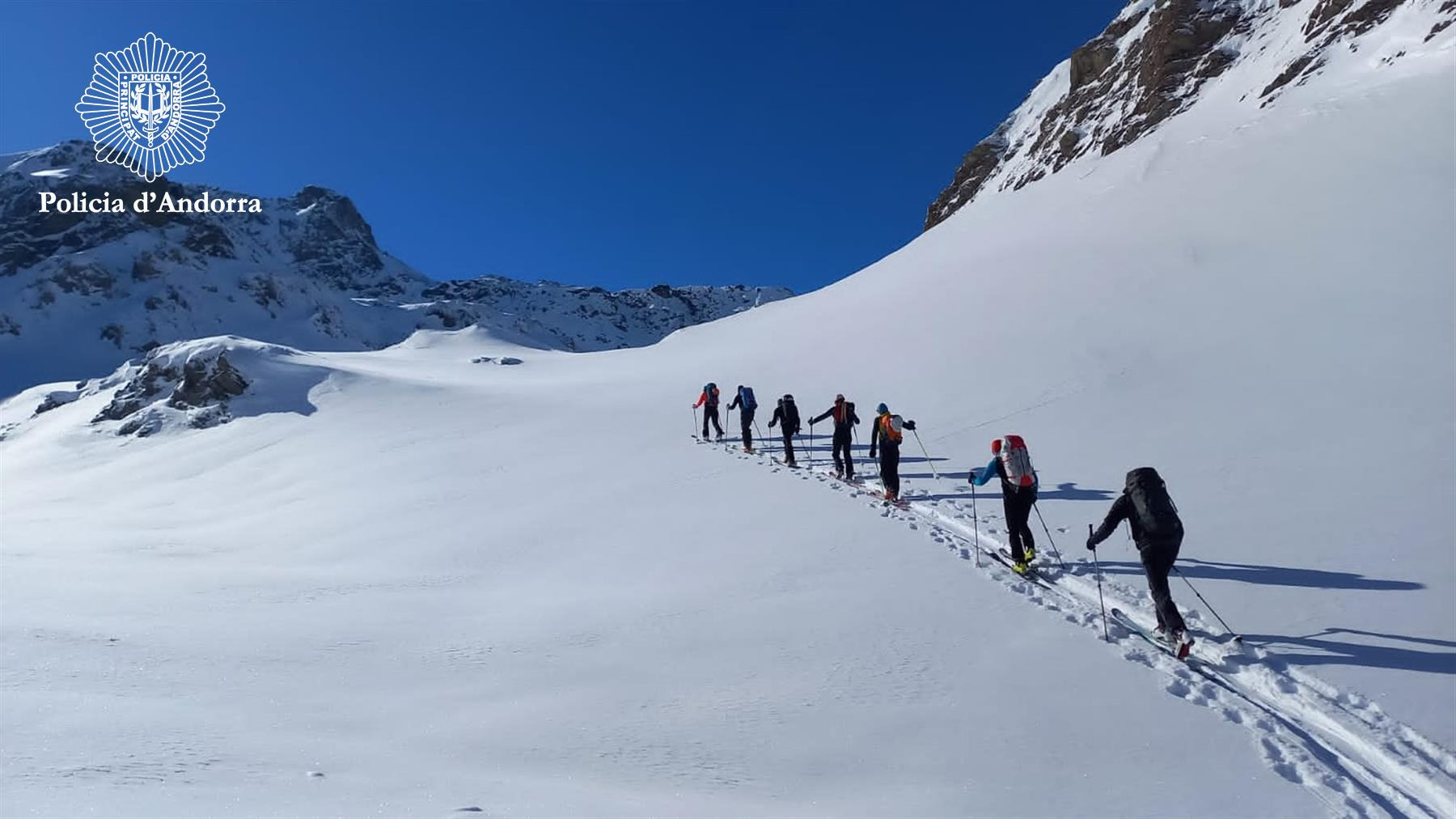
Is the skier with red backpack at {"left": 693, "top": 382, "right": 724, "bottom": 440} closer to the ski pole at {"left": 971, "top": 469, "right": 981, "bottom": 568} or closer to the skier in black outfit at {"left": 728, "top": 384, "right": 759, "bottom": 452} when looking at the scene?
the skier in black outfit at {"left": 728, "top": 384, "right": 759, "bottom": 452}

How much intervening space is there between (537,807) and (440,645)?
11.5 feet

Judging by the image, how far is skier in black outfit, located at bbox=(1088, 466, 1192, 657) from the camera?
6.33 meters

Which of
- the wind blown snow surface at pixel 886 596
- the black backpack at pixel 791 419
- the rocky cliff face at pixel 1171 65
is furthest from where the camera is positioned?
the rocky cliff face at pixel 1171 65

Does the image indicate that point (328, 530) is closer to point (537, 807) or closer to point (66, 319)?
point (537, 807)

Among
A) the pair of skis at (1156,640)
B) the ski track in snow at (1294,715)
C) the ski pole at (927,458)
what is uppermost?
the ski pole at (927,458)

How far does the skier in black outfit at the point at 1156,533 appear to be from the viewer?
6.33 m

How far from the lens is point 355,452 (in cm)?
2434

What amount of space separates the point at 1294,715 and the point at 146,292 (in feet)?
530

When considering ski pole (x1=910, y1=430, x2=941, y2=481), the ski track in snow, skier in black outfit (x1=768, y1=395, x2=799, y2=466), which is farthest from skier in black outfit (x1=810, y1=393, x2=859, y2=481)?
the ski track in snow

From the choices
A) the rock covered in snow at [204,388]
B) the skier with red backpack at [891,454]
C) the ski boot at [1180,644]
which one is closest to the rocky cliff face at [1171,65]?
the skier with red backpack at [891,454]

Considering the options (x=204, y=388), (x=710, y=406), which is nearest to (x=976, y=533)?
(x=710, y=406)

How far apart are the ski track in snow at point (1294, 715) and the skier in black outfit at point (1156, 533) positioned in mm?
276

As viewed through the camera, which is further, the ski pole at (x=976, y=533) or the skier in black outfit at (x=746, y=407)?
the skier in black outfit at (x=746, y=407)

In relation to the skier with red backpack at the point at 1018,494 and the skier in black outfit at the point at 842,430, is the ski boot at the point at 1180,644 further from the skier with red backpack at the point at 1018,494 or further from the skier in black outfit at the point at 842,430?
the skier in black outfit at the point at 842,430
